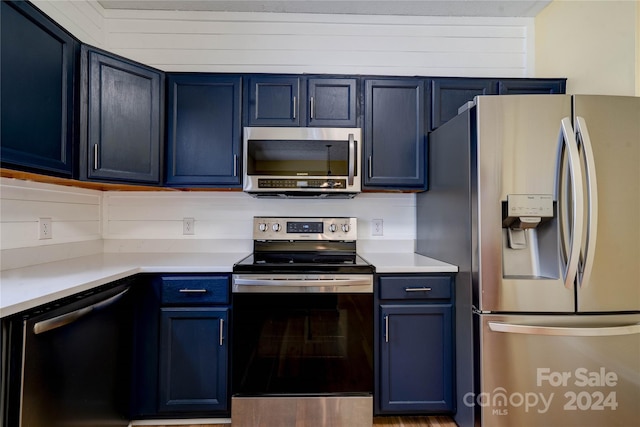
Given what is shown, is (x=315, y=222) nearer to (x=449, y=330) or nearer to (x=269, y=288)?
(x=269, y=288)

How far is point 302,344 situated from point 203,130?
1421mm

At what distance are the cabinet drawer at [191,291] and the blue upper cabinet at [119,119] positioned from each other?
25.8 inches

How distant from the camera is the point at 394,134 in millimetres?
2078

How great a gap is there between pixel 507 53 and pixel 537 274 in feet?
5.89

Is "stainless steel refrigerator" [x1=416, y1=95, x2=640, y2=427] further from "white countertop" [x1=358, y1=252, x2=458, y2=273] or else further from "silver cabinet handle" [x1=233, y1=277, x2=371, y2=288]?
"silver cabinet handle" [x1=233, y1=277, x2=371, y2=288]

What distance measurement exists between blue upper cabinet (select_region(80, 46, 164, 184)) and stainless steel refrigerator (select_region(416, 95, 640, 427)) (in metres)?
1.80

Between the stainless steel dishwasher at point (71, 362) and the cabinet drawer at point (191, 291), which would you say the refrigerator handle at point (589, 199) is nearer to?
the cabinet drawer at point (191, 291)

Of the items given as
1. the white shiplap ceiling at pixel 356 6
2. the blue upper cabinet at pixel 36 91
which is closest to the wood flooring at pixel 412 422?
the blue upper cabinet at pixel 36 91

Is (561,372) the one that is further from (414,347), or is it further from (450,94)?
Answer: (450,94)

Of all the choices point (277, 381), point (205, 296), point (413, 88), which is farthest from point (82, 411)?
point (413, 88)

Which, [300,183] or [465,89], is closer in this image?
[300,183]

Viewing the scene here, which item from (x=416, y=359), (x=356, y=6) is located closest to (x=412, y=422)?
(x=416, y=359)

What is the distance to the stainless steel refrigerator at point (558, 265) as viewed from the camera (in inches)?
56.6

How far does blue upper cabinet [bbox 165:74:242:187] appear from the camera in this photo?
6.60 feet
